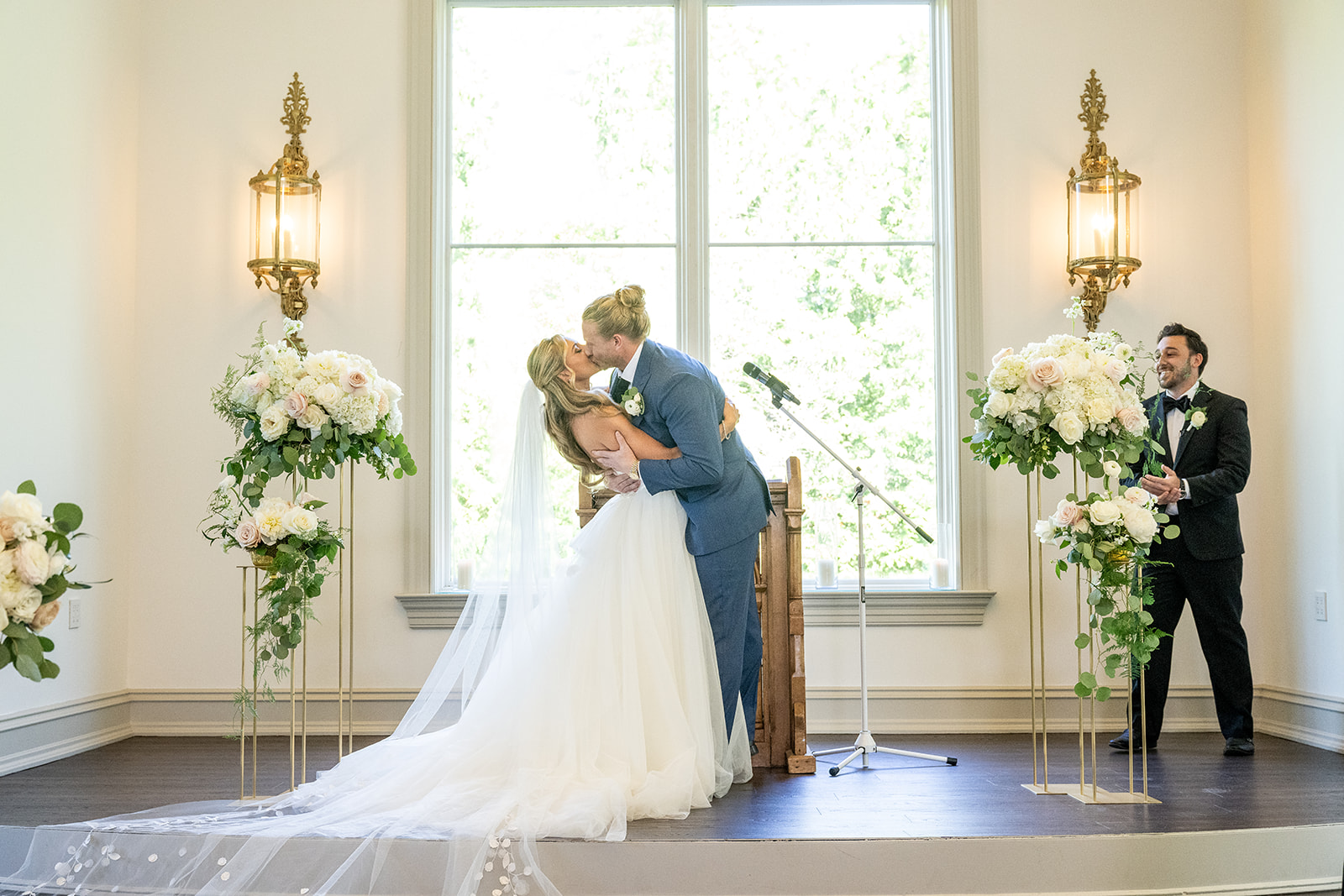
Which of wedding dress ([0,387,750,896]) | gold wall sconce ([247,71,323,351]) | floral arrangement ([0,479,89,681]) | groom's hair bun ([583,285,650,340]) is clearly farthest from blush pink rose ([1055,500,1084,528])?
gold wall sconce ([247,71,323,351])

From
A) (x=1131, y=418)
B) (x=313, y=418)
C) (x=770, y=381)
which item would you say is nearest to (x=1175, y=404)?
(x=1131, y=418)

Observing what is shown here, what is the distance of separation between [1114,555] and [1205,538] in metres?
1.22

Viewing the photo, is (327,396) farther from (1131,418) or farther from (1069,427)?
(1131,418)

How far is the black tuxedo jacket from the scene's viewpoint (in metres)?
4.33

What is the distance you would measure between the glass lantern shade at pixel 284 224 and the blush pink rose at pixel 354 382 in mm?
1864

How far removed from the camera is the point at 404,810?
3.05 meters

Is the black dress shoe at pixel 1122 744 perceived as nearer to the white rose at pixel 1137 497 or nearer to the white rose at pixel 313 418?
the white rose at pixel 1137 497

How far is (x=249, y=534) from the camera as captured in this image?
3395 mm

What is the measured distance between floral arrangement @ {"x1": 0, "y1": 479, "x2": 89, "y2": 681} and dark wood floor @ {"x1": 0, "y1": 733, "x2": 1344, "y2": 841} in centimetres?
173

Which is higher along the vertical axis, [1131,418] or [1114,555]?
[1131,418]

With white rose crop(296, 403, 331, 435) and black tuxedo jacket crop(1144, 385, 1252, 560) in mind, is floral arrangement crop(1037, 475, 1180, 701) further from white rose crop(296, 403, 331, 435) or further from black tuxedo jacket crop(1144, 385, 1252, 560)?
white rose crop(296, 403, 331, 435)

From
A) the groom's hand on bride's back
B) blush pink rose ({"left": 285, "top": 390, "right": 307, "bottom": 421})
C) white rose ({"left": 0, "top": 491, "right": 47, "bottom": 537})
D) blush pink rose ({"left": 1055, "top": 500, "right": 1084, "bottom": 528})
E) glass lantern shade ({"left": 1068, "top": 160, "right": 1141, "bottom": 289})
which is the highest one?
glass lantern shade ({"left": 1068, "top": 160, "right": 1141, "bottom": 289})

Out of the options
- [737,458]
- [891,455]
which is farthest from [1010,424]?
[891,455]

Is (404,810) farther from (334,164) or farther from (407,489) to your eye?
(334,164)
